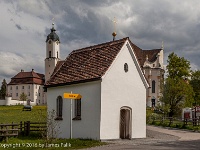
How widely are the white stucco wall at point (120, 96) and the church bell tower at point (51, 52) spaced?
90.8 metres

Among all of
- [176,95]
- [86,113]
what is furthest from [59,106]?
[176,95]

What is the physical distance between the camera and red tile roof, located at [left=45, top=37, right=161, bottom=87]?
22.1 metres

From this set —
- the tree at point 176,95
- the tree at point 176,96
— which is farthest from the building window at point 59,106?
the tree at point 176,96

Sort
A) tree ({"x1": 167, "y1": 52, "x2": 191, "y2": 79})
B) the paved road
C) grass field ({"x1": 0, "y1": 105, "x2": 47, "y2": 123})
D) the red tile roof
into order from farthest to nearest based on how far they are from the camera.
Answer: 1. tree ({"x1": 167, "y1": 52, "x2": 191, "y2": 79})
2. grass field ({"x1": 0, "y1": 105, "x2": 47, "y2": 123})
3. the red tile roof
4. the paved road

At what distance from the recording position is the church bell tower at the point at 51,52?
112812 mm

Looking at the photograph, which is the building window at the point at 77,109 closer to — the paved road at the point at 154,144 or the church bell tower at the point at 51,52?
the paved road at the point at 154,144

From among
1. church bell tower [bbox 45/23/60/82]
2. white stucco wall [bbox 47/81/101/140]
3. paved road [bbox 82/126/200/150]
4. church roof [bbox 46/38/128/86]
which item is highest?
church bell tower [bbox 45/23/60/82]

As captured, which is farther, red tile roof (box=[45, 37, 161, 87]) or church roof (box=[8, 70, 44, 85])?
church roof (box=[8, 70, 44, 85])

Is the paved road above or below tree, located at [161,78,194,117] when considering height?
below

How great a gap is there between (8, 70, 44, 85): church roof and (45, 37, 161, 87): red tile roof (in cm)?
9744

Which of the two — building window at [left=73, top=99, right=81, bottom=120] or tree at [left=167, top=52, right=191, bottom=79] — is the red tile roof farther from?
tree at [left=167, top=52, right=191, bottom=79]

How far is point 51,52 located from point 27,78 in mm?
16481

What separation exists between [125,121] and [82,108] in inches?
123

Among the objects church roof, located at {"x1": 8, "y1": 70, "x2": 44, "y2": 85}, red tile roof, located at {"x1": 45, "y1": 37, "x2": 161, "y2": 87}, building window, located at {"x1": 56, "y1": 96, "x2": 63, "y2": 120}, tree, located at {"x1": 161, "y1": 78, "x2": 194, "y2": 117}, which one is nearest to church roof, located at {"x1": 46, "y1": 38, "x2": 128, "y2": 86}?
red tile roof, located at {"x1": 45, "y1": 37, "x2": 161, "y2": 87}
